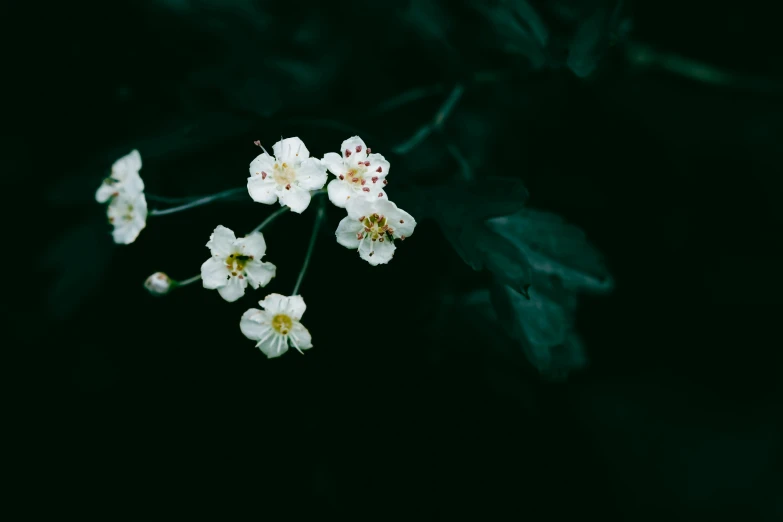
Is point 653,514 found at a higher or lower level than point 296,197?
lower

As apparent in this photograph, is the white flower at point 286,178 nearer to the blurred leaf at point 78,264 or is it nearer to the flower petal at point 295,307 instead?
the flower petal at point 295,307

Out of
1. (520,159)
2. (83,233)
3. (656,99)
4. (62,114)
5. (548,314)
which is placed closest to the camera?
(548,314)

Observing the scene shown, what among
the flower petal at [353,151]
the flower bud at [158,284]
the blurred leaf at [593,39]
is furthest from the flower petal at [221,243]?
the blurred leaf at [593,39]

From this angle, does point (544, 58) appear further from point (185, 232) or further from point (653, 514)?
point (653, 514)

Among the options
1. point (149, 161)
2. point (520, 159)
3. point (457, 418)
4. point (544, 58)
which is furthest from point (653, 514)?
point (149, 161)

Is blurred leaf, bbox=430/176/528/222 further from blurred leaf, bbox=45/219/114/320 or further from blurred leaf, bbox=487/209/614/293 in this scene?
blurred leaf, bbox=45/219/114/320

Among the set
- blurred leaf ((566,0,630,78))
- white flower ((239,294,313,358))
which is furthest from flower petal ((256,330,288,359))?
blurred leaf ((566,0,630,78))
